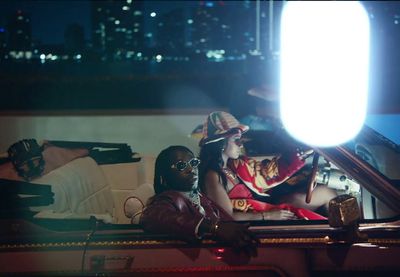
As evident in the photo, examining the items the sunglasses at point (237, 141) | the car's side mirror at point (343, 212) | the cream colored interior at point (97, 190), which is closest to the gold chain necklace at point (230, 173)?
the sunglasses at point (237, 141)

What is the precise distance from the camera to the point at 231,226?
84.3 inches

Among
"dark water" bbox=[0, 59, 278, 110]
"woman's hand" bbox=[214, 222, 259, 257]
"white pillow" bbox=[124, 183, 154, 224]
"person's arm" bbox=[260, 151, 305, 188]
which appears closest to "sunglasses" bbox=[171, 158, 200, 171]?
"white pillow" bbox=[124, 183, 154, 224]

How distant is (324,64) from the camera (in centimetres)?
220

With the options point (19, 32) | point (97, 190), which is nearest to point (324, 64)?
point (97, 190)

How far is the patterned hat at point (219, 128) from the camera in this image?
3.18 metres

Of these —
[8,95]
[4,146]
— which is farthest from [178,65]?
[4,146]

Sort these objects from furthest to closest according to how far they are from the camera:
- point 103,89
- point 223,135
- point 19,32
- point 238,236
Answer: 1. point 103,89
2. point 19,32
3. point 223,135
4. point 238,236

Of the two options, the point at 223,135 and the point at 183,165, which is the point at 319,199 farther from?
the point at 183,165

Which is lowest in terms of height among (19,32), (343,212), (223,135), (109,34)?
(343,212)

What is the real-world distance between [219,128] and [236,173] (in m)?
0.29

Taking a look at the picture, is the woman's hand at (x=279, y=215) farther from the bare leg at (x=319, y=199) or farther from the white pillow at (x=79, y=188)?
the white pillow at (x=79, y=188)

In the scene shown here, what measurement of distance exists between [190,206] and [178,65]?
1940 cm

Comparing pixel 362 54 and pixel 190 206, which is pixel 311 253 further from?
pixel 362 54

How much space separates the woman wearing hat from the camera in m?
2.99
